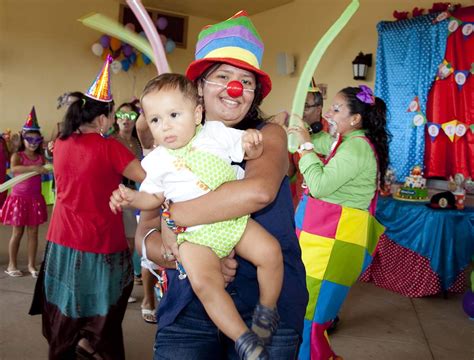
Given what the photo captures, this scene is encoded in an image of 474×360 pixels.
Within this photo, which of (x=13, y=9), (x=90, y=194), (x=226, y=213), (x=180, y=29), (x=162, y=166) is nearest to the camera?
(x=226, y=213)

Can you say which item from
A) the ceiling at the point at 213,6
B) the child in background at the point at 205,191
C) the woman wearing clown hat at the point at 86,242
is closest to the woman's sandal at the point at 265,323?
the child in background at the point at 205,191

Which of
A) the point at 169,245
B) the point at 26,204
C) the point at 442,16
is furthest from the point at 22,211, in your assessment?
the point at 442,16

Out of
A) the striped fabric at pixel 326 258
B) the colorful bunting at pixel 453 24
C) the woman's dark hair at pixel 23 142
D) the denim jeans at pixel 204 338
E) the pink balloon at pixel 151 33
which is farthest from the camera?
the colorful bunting at pixel 453 24

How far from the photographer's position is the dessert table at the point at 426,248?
14.1ft

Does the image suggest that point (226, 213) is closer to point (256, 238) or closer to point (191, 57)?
point (256, 238)

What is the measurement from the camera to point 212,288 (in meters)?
1.25

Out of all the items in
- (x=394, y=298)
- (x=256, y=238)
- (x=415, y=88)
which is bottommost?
(x=394, y=298)

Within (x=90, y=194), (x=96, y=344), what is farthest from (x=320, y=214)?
(x=96, y=344)

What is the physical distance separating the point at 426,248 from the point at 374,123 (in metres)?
2.13

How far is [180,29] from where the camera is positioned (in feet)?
32.5

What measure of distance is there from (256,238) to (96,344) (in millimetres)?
1661

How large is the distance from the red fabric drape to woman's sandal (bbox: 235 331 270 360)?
4846 mm

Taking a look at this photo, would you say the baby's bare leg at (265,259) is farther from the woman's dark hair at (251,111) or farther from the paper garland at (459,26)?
the paper garland at (459,26)

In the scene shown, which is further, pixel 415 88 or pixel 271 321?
pixel 415 88
